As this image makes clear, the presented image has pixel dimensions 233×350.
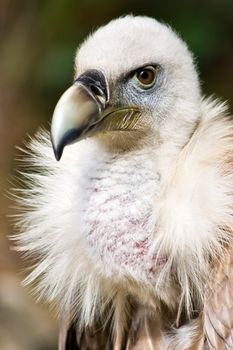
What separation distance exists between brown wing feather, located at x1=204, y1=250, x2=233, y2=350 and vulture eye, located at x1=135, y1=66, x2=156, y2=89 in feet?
1.15

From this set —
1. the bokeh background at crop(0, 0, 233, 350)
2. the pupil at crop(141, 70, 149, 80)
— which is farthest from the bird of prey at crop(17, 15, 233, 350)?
the bokeh background at crop(0, 0, 233, 350)

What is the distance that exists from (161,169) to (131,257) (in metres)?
0.17

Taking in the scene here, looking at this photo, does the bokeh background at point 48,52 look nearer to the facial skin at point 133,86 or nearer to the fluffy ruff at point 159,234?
the fluffy ruff at point 159,234

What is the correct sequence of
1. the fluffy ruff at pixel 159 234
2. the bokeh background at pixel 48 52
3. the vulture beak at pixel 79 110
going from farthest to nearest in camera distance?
the bokeh background at pixel 48 52, the fluffy ruff at pixel 159 234, the vulture beak at pixel 79 110

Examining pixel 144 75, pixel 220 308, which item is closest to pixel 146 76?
pixel 144 75

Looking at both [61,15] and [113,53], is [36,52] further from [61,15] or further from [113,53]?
[113,53]

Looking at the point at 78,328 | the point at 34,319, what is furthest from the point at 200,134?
the point at 34,319

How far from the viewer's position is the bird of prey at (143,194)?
1.85m

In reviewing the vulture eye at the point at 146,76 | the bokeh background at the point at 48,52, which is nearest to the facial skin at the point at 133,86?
the vulture eye at the point at 146,76

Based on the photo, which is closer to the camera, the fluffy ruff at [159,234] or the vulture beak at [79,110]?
the vulture beak at [79,110]

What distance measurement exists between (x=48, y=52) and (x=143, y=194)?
2.54 meters

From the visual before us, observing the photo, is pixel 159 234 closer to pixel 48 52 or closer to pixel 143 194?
pixel 143 194

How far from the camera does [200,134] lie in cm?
192

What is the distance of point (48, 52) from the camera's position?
14.2 ft
